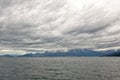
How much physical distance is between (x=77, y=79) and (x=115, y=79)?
15.3 metres

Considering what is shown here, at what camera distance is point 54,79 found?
284ft

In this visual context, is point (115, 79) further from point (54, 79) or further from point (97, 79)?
point (54, 79)

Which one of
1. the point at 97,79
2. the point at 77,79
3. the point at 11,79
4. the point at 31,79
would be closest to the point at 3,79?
the point at 11,79

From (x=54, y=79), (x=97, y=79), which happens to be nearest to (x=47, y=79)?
(x=54, y=79)

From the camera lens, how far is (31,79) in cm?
8619

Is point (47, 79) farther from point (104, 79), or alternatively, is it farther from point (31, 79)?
point (104, 79)

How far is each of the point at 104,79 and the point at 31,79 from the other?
3004 centimetres

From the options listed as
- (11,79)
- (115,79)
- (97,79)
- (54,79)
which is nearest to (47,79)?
(54,79)

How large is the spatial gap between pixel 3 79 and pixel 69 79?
2694cm

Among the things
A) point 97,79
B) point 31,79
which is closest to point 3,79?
point 31,79

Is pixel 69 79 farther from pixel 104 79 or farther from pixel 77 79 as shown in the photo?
pixel 104 79

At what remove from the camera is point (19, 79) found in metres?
85.0

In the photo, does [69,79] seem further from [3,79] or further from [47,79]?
[3,79]

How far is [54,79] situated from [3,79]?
2079 cm
